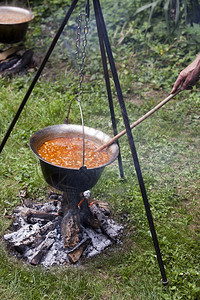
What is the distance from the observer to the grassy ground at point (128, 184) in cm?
282

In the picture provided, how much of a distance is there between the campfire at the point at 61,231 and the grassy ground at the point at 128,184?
9 cm

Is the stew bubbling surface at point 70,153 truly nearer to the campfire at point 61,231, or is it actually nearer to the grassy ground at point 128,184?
the campfire at point 61,231

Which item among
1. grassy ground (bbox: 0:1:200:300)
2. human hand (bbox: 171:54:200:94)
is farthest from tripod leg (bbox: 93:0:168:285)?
human hand (bbox: 171:54:200:94)

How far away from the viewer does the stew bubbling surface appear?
9.37 feet

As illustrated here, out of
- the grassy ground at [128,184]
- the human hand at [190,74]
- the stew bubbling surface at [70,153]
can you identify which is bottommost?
the grassy ground at [128,184]

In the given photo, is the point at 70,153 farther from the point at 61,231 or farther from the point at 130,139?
the point at 61,231

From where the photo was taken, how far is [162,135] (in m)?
4.89

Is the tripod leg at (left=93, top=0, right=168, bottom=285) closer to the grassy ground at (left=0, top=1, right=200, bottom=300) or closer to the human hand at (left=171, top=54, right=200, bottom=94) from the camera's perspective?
the grassy ground at (left=0, top=1, right=200, bottom=300)

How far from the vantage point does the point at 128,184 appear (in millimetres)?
3963

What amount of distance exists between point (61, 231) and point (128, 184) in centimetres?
113

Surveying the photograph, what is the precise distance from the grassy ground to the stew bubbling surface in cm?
88

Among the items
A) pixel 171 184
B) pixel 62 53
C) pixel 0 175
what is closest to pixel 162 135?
pixel 171 184

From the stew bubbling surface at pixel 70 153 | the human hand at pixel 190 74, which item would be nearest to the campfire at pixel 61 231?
the stew bubbling surface at pixel 70 153

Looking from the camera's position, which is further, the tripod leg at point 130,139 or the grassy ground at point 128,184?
the grassy ground at point 128,184
